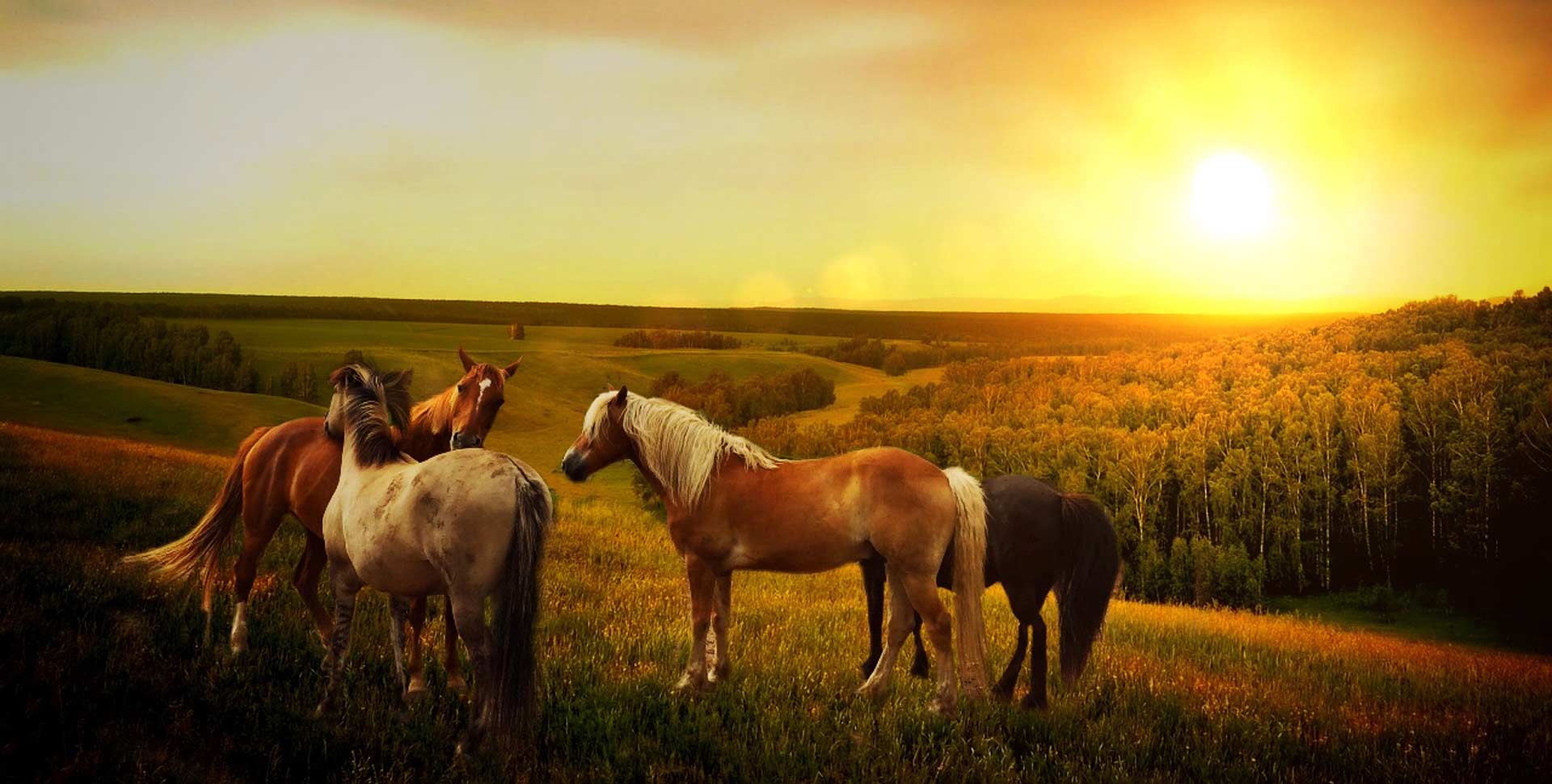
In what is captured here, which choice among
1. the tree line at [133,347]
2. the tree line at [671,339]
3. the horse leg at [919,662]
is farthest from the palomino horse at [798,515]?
the tree line at [671,339]

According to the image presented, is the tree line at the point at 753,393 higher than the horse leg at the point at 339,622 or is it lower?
lower

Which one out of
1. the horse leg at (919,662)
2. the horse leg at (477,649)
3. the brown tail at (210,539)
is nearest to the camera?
the horse leg at (477,649)

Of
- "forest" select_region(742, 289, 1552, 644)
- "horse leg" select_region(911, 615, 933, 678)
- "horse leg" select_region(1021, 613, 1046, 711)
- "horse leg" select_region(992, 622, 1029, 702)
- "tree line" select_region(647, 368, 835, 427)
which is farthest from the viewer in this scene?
"tree line" select_region(647, 368, 835, 427)

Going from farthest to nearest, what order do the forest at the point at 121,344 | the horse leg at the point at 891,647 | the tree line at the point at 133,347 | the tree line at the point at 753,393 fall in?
1. the tree line at the point at 753,393
2. the tree line at the point at 133,347
3. the forest at the point at 121,344
4. the horse leg at the point at 891,647

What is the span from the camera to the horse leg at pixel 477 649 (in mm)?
4906

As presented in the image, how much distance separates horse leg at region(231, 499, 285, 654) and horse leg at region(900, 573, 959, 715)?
516cm

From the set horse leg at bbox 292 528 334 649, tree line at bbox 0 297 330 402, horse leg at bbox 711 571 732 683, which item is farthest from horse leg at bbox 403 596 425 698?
tree line at bbox 0 297 330 402

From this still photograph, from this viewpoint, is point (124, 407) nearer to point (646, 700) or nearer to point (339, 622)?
point (339, 622)

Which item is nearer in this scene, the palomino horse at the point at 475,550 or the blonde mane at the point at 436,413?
the palomino horse at the point at 475,550

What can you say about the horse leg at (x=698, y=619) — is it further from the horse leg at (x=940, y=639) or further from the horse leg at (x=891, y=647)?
the horse leg at (x=940, y=639)

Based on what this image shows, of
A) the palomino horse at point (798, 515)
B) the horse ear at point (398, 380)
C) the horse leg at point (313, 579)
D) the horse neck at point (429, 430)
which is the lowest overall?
the horse leg at point (313, 579)

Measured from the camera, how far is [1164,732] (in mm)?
6230

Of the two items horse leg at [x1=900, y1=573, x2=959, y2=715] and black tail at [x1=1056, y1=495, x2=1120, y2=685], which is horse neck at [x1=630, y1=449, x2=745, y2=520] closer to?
horse leg at [x1=900, y1=573, x2=959, y2=715]

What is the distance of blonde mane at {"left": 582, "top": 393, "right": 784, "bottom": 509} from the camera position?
6.44 meters
